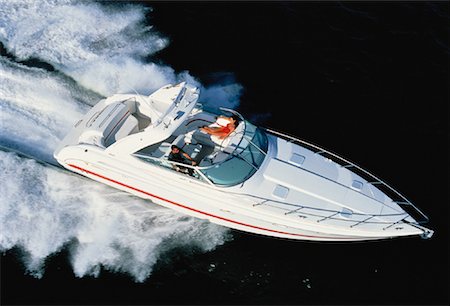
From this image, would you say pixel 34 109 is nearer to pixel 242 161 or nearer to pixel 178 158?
pixel 178 158

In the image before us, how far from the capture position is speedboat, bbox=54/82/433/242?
44.9 ft

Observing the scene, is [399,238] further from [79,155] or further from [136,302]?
[79,155]

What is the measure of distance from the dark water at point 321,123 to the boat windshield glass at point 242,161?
75.4 inches

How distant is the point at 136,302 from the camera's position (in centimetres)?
1310

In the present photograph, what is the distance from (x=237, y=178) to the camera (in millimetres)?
13805

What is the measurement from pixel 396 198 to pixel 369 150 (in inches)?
91.4

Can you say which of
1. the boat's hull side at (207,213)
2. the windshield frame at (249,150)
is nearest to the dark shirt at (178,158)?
the windshield frame at (249,150)

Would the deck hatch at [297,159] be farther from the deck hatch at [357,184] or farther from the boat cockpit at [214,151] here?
the deck hatch at [357,184]

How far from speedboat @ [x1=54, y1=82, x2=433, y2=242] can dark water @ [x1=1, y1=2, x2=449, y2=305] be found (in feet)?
3.37

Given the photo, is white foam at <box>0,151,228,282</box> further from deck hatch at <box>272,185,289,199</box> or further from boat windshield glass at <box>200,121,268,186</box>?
deck hatch at <box>272,185,289,199</box>

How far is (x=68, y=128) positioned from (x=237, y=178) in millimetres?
6247

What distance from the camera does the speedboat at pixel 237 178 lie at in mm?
13672

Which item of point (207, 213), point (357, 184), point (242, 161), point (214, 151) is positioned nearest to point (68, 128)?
point (214, 151)

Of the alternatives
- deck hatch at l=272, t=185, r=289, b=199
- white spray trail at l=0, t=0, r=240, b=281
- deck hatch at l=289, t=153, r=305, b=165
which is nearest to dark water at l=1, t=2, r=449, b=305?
white spray trail at l=0, t=0, r=240, b=281
